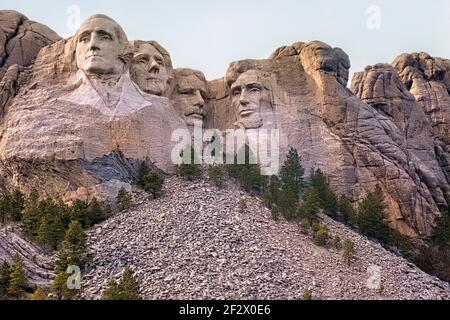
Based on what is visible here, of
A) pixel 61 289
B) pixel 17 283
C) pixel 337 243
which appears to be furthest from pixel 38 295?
pixel 337 243

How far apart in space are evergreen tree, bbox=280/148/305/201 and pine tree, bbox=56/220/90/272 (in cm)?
1182

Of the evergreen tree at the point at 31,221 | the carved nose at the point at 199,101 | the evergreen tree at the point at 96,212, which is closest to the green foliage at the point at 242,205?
the evergreen tree at the point at 96,212

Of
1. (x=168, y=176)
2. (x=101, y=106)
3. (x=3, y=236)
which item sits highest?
(x=101, y=106)

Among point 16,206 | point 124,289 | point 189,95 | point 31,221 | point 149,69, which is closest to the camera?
point 124,289

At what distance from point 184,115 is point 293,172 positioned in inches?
273

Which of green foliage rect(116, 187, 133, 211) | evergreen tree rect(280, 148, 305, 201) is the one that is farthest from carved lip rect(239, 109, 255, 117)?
green foliage rect(116, 187, 133, 211)

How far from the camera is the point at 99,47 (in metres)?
47.3

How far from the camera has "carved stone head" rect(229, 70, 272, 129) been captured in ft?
168

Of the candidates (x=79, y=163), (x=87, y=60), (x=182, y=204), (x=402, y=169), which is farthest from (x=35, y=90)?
(x=402, y=169)

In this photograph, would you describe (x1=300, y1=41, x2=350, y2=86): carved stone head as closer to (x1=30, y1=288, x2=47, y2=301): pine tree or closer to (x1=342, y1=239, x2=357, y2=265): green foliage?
(x1=342, y1=239, x2=357, y2=265): green foliage

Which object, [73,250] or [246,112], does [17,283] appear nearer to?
[73,250]

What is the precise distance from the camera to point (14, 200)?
41688 mm
